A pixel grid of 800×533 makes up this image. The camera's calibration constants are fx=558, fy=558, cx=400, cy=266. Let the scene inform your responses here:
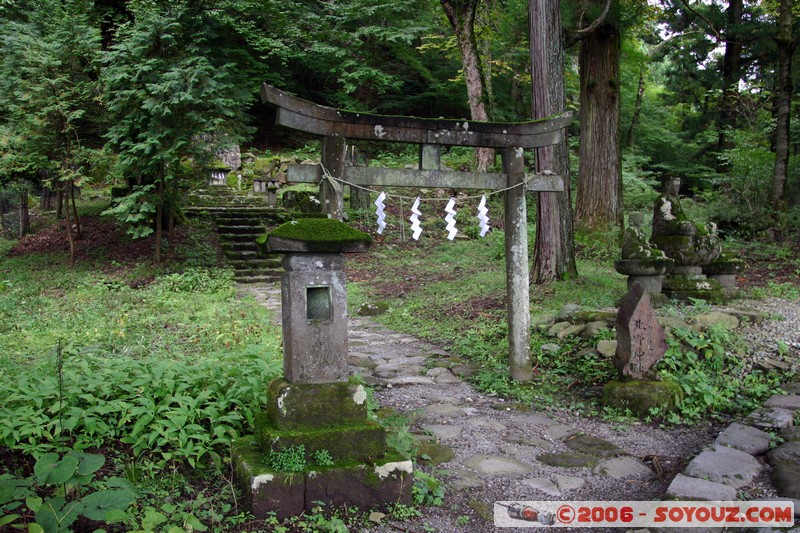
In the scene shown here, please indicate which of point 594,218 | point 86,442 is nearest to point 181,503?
point 86,442

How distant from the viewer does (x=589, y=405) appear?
5773 millimetres

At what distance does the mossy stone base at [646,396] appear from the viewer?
17.6 feet

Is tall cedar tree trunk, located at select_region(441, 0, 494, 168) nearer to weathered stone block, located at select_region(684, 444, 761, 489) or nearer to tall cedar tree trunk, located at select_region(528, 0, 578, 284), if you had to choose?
tall cedar tree trunk, located at select_region(528, 0, 578, 284)

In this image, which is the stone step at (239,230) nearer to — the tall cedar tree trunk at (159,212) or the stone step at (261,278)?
the stone step at (261,278)

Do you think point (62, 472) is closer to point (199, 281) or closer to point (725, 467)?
point (725, 467)

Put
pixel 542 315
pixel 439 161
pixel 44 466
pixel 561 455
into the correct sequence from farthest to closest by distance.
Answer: pixel 542 315
pixel 439 161
pixel 561 455
pixel 44 466

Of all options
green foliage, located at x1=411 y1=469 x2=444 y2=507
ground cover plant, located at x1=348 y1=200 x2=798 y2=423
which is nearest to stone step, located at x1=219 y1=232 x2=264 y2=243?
ground cover plant, located at x1=348 y1=200 x2=798 y2=423

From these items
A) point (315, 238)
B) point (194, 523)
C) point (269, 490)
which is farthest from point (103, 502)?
point (315, 238)

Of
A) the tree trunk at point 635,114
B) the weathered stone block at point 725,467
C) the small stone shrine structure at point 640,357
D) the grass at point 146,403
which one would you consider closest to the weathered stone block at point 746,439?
the weathered stone block at point 725,467

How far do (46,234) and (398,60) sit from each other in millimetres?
17204

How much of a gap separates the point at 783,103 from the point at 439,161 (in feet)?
41.5

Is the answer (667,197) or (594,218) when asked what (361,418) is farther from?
(594,218)

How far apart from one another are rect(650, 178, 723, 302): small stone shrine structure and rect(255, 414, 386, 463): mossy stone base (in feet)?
20.7

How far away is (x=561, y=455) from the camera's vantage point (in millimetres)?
4676
